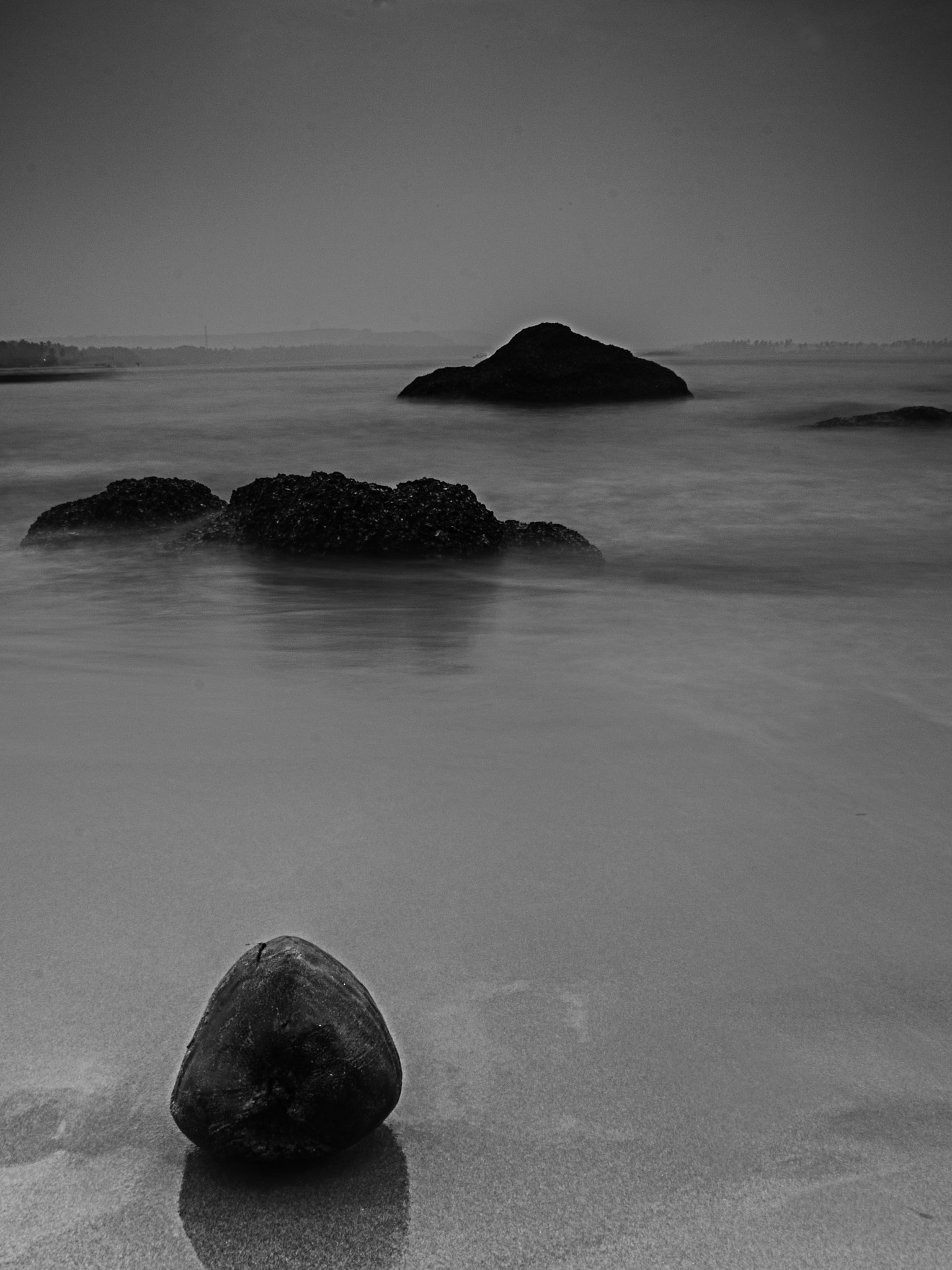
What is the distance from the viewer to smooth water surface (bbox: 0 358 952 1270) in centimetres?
139

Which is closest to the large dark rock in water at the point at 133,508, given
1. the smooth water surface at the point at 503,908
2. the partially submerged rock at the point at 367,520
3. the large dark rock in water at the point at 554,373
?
the partially submerged rock at the point at 367,520

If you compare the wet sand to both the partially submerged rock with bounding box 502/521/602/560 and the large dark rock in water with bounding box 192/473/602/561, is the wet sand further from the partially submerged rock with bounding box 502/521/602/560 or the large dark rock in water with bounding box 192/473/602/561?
the partially submerged rock with bounding box 502/521/602/560

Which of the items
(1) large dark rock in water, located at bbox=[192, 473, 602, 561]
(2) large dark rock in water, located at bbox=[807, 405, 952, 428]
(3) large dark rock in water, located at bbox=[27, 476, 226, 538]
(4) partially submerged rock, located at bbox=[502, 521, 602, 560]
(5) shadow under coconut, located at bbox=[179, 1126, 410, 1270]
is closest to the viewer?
(5) shadow under coconut, located at bbox=[179, 1126, 410, 1270]

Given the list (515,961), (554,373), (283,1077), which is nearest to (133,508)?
(515,961)

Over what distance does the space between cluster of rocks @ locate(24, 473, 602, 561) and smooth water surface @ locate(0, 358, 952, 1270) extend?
53 centimetres

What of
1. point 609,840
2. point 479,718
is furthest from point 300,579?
point 609,840

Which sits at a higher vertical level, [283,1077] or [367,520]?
[367,520]

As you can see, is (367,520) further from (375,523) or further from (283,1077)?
(283,1077)

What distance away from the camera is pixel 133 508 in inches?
295

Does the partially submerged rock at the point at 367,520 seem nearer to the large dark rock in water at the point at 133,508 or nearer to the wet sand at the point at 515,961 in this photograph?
the large dark rock in water at the point at 133,508

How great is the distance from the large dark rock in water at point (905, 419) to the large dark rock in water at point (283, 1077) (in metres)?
15.8

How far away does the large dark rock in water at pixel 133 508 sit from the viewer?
748cm

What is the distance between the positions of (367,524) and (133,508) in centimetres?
202

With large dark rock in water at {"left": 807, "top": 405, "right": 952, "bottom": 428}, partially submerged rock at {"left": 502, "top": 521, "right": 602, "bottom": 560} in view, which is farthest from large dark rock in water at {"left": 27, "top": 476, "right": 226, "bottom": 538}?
large dark rock in water at {"left": 807, "top": 405, "right": 952, "bottom": 428}
